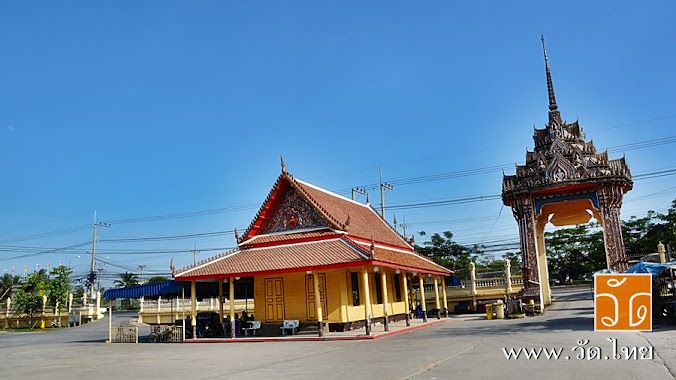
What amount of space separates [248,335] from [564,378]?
47.1 feet

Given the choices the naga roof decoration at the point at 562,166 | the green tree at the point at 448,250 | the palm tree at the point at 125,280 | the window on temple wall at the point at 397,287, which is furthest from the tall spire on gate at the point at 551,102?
the palm tree at the point at 125,280

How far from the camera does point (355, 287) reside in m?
19.9

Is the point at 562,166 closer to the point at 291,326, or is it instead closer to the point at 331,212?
the point at 331,212

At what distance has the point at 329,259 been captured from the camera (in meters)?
17.3

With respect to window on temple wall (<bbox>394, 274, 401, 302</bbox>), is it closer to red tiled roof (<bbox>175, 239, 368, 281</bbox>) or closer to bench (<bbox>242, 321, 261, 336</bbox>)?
red tiled roof (<bbox>175, 239, 368, 281</bbox>)

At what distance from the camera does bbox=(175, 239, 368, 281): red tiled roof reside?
1728 centimetres

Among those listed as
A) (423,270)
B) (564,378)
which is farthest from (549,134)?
(564,378)

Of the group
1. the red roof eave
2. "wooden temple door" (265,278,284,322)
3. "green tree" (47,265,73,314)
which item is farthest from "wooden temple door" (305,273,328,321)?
"green tree" (47,265,73,314)

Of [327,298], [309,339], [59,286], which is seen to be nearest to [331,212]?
[327,298]

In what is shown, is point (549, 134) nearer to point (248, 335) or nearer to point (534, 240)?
point (534, 240)

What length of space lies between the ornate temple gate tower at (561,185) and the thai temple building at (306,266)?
4856 mm

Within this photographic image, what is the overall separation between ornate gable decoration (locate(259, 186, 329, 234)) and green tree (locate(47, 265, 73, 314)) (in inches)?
1071

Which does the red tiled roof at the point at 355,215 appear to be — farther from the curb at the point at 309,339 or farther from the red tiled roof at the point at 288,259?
the curb at the point at 309,339

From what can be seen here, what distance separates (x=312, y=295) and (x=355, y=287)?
5.93 feet
